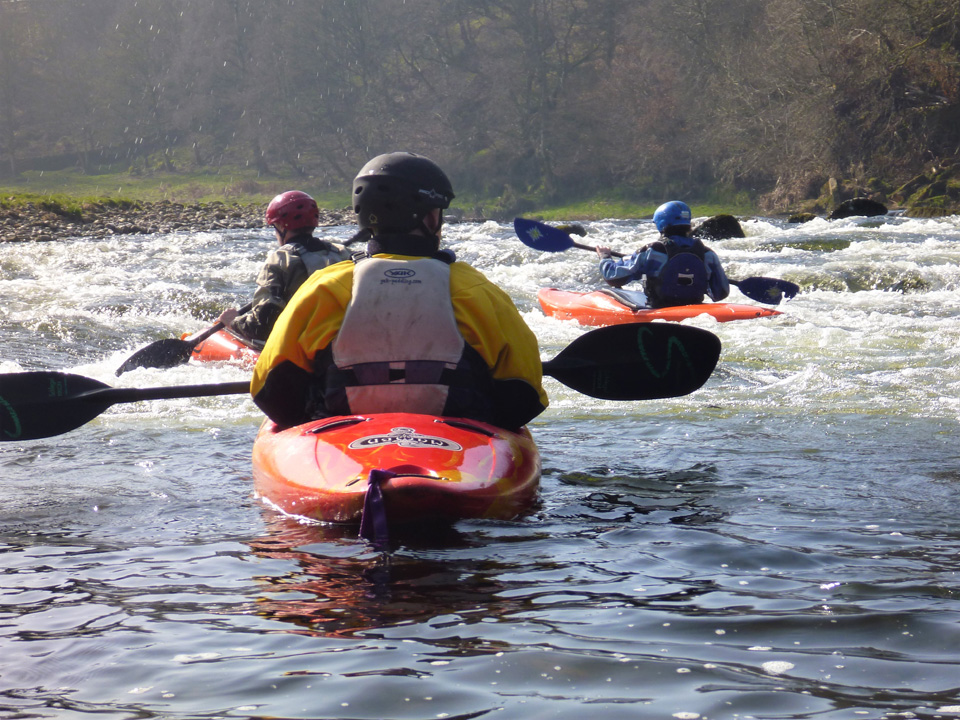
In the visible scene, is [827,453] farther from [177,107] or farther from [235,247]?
[177,107]

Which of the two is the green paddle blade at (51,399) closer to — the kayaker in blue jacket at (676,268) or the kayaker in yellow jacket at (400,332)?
the kayaker in yellow jacket at (400,332)

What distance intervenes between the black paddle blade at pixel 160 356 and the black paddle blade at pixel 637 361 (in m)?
3.08

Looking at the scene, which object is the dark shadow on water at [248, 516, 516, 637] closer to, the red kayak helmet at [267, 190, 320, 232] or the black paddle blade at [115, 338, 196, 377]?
the red kayak helmet at [267, 190, 320, 232]

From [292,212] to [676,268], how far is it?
3175 millimetres

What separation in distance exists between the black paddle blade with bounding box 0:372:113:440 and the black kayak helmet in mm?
1369

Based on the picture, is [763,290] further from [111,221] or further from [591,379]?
[111,221]

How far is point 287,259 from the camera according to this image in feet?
19.5

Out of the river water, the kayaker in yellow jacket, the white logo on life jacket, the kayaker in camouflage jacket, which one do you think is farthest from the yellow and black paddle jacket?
the kayaker in camouflage jacket

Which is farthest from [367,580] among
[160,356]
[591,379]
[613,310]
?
[613,310]

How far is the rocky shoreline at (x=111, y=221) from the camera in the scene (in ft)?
61.2

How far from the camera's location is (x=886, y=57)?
76.5 ft

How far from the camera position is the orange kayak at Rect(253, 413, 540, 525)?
2904 mm

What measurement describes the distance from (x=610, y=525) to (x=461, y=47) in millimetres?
39437

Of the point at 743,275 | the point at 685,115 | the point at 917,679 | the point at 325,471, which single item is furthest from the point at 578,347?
the point at 685,115
